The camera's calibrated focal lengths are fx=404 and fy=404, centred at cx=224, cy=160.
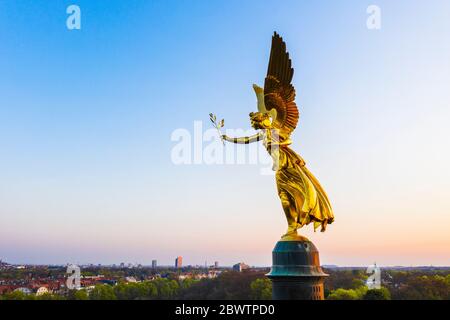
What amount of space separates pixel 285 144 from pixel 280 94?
1.50m

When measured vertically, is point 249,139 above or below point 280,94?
below

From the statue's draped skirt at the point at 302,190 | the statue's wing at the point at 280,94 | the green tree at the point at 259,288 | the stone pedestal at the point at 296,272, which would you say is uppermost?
the statue's wing at the point at 280,94

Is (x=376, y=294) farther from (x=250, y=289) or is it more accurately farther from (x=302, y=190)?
(x=302, y=190)

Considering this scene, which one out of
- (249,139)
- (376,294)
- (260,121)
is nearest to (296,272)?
(249,139)

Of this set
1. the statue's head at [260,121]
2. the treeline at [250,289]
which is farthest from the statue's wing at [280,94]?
the treeline at [250,289]

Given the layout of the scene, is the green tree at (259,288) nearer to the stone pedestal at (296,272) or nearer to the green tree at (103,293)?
the green tree at (103,293)

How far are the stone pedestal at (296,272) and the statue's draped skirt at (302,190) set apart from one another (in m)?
0.77

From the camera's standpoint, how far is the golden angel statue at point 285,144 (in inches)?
436

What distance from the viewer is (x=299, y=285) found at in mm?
10188

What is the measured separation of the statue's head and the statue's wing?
20cm

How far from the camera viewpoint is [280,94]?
11.9 m
